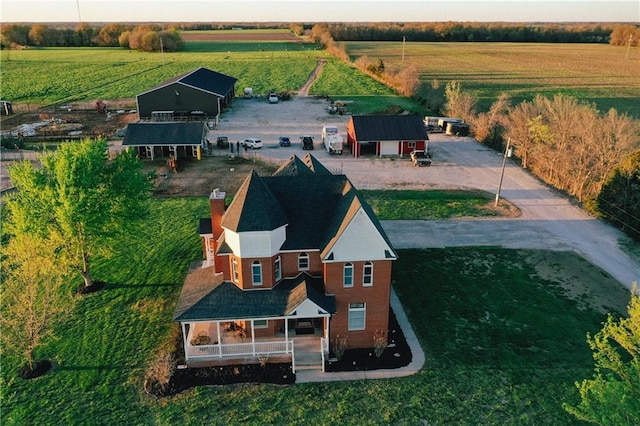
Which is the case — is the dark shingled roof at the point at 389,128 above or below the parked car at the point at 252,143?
above

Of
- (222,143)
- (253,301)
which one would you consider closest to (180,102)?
(222,143)

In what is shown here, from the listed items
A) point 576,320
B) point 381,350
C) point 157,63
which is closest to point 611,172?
point 576,320

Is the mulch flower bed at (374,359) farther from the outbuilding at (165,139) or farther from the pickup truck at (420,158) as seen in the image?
the outbuilding at (165,139)

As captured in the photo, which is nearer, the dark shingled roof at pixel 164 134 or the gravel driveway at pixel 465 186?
the gravel driveway at pixel 465 186

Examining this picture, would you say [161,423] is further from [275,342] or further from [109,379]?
[275,342]

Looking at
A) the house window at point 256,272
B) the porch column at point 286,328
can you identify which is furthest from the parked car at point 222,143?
the porch column at point 286,328

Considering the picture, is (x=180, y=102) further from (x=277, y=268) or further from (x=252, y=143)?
(x=277, y=268)

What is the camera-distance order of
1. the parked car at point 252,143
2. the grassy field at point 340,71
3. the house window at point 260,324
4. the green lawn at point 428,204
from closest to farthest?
1. the house window at point 260,324
2. the green lawn at point 428,204
3. the parked car at point 252,143
4. the grassy field at point 340,71

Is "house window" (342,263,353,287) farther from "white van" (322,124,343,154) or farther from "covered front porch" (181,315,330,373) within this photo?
"white van" (322,124,343,154)
